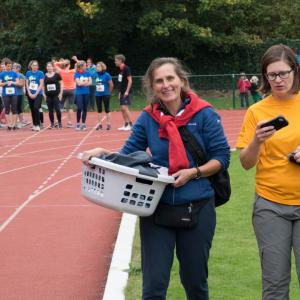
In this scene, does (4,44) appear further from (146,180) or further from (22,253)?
(146,180)

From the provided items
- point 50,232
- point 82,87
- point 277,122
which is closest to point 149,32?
point 82,87

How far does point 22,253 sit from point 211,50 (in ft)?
113

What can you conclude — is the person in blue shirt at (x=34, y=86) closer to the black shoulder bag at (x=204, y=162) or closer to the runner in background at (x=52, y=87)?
the runner in background at (x=52, y=87)

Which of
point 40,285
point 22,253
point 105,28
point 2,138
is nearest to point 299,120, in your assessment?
point 40,285

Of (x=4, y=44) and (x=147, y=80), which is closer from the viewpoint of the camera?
(x=147, y=80)

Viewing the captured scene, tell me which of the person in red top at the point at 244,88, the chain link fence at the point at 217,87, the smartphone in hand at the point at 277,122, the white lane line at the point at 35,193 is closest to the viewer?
the smartphone in hand at the point at 277,122

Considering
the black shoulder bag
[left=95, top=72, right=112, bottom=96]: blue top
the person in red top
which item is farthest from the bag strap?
the person in red top

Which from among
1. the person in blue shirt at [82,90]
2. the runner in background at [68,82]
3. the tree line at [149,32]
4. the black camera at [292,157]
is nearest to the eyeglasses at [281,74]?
the black camera at [292,157]

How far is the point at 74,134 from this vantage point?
2072 centimetres

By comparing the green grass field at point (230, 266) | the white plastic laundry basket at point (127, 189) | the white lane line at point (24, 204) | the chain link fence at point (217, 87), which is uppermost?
the white plastic laundry basket at point (127, 189)

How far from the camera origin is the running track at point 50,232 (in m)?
6.78

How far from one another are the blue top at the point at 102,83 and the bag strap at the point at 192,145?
16.5 meters

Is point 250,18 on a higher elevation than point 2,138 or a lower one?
higher

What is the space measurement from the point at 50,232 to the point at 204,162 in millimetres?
4440
